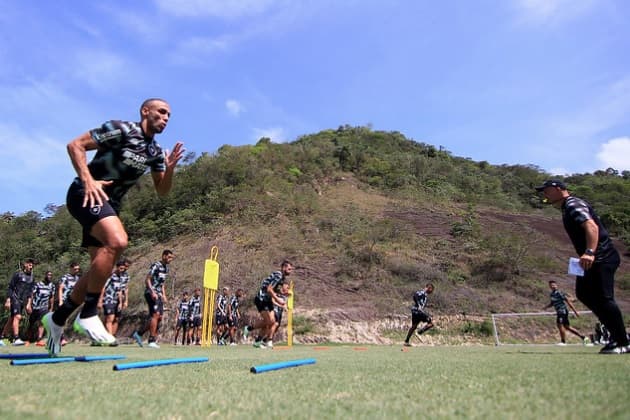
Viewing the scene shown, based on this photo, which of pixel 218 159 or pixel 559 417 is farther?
pixel 218 159

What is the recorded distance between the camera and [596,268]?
18.1 ft

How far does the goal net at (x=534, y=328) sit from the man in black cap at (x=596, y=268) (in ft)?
40.9

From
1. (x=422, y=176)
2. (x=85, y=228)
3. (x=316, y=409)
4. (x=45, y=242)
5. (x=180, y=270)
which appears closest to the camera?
(x=316, y=409)

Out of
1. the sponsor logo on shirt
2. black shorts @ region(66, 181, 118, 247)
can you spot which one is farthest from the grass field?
the sponsor logo on shirt

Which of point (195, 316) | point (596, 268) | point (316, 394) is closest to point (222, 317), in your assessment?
point (195, 316)

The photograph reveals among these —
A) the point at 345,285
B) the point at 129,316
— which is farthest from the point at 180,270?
the point at 345,285

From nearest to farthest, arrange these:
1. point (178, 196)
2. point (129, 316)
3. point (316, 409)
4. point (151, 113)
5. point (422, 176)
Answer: point (316, 409)
point (151, 113)
point (129, 316)
point (178, 196)
point (422, 176)

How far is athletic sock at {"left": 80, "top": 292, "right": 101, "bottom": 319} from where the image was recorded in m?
4.02

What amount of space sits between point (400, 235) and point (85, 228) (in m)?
23.5

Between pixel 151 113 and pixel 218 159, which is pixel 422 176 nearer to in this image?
pixel 218 159

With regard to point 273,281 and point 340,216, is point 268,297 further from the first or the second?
point 340,216

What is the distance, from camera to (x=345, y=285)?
842 inches

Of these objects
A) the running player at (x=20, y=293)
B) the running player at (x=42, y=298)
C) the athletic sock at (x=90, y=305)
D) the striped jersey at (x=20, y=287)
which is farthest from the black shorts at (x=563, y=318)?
the striped jersey at (x=20, y=287)

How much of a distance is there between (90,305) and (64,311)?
17.6 inches
